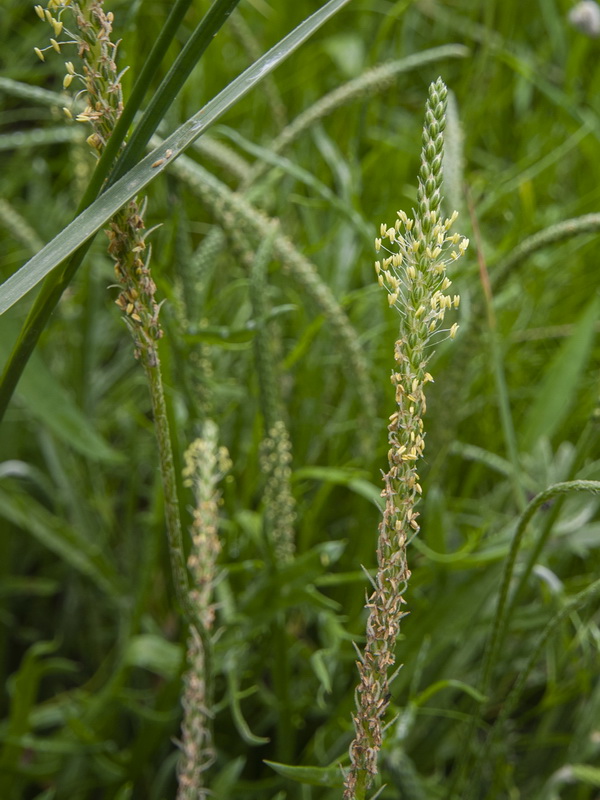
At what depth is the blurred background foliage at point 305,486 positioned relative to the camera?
3.20 feet

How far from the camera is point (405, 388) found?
1.52 ft

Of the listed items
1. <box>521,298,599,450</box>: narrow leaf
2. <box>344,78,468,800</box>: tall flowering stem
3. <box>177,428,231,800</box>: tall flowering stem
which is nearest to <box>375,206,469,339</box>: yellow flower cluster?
<box>344,78,468,800</box>: tall flowering stem

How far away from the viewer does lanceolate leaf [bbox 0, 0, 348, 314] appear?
0.52 m

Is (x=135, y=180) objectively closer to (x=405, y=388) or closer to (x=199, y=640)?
(x=405, y=388)

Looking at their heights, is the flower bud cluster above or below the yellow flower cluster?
above

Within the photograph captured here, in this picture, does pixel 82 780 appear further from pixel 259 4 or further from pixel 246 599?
pixel 259 4

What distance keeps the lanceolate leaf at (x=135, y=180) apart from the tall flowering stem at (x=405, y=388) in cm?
13

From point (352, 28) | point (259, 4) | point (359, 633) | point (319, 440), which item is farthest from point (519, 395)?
point (352, 28)

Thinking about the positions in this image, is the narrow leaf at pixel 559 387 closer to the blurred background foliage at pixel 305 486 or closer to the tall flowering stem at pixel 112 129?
the blurred background foliage at pixel 305 486

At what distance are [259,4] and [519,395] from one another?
1098 millimetres

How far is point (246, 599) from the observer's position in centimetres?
100

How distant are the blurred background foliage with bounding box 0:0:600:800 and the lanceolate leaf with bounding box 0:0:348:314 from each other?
0.86ft

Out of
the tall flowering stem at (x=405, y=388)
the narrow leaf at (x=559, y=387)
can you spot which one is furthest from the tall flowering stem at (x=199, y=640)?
the narrow leaf at (x=559, y=387)

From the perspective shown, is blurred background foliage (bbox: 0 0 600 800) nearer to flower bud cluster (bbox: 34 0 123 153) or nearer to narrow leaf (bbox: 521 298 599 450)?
narrow leaf (bbox: 521 298 599 450)
